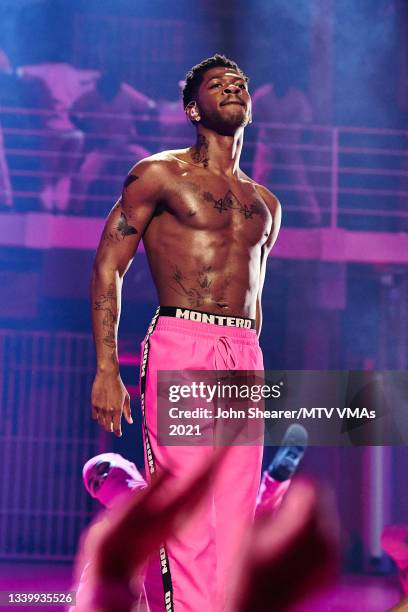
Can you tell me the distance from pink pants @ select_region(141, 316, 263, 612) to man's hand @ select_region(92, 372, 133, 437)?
0.09m

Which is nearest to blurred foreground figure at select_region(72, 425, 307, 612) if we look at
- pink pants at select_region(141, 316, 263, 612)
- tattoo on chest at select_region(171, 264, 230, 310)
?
pink pants at select_region(141, 316, 263, 612)

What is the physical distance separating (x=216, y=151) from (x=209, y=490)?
115cm

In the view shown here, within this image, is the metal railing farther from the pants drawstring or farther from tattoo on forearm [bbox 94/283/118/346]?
the pants drawstring

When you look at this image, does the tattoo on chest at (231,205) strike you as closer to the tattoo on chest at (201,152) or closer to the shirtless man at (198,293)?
the shirtless man at (198,293)

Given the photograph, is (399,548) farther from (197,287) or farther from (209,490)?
(197,287)

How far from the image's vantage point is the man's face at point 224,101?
2818 millimetres

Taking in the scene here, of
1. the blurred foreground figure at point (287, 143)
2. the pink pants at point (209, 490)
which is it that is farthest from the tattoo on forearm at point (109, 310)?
the blurred foreground figure at point (287, 143)

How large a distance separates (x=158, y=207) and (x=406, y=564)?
6.03ft

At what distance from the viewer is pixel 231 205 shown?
9.15ft

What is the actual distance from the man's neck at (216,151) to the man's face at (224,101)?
24mm

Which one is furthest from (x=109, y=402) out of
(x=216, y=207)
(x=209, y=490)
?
(x=216, y=207)

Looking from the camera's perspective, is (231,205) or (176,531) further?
(231,205)

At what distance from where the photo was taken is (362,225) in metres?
6.98

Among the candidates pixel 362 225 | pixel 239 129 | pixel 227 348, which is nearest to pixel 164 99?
pixel 362 225
